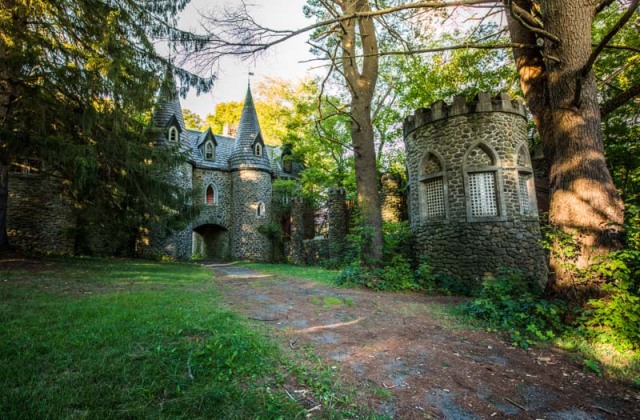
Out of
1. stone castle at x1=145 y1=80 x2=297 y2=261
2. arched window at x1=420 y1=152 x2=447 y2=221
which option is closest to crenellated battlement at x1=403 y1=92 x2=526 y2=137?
arched window at x1=420 y1=152 x2=447 y2=221

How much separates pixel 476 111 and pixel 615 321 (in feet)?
22.0

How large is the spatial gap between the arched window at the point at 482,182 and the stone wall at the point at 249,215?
48.8 feet

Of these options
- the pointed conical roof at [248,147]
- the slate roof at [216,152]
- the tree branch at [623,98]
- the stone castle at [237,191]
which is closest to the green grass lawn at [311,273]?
the tree branch at [623,98]

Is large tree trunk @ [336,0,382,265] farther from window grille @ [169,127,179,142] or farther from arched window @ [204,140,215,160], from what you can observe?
arched window @ [204,140,215,160]

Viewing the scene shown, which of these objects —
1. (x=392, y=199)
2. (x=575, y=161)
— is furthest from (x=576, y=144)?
(x=392, y=199)

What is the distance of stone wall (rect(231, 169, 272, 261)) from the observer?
20234 mm

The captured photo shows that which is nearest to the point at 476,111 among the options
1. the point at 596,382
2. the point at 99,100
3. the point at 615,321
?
the point at 615,321

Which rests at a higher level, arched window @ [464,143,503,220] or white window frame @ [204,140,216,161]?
white window frame @ [204,140,216,161]

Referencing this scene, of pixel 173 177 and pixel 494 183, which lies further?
pixel 173 177

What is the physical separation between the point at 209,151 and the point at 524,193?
19.6 metres

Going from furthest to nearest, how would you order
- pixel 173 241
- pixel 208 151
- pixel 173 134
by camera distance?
pixel 208 151 → pixel 173 134 → pixel 173 241

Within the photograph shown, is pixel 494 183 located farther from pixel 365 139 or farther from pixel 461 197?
pixel 365 139

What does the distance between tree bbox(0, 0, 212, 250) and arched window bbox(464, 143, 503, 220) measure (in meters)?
8.09

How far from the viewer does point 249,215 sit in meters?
20.6
